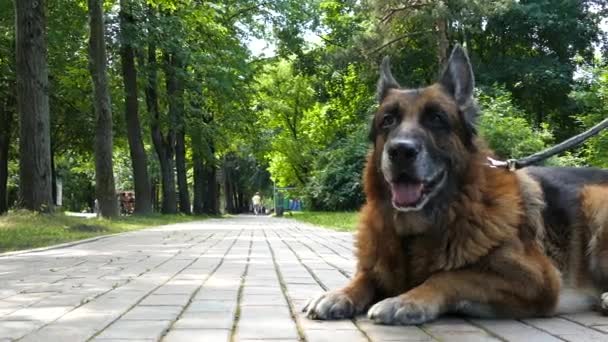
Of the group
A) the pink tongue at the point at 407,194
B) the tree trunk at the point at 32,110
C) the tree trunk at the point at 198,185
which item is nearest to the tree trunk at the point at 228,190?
the tree trunk at the point at 198,185

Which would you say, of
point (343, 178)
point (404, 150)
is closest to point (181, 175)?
point (343, 178)

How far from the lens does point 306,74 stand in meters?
37.5

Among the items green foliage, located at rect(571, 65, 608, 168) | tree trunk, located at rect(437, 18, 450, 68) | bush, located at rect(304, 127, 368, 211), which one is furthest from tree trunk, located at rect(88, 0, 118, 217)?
green foliage, located at rect(571, 65, 608, 168)

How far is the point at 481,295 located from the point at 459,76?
1.42m

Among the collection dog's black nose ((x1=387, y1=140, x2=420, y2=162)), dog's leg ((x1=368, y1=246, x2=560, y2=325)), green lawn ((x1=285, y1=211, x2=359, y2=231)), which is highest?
dog's black nose ((x1=387, y1=140, x2=420, y2=162))

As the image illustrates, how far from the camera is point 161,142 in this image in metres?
29.9

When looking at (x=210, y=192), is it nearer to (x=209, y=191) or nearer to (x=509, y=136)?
(x=209, y=191)

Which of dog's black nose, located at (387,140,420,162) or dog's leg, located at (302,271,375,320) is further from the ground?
dog's black nose, located at (387,140,420,162)

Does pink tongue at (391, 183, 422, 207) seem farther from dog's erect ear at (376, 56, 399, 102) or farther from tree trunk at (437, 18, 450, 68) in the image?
tree trunk at (437, 18, 450, 68)

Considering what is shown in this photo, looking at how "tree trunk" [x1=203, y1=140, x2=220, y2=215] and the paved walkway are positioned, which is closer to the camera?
the paved walkway

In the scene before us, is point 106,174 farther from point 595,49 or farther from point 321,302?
point 595,49

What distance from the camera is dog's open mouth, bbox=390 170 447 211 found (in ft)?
13.3

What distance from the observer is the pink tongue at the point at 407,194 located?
4.08 metres

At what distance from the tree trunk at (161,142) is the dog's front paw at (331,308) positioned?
22.9m
